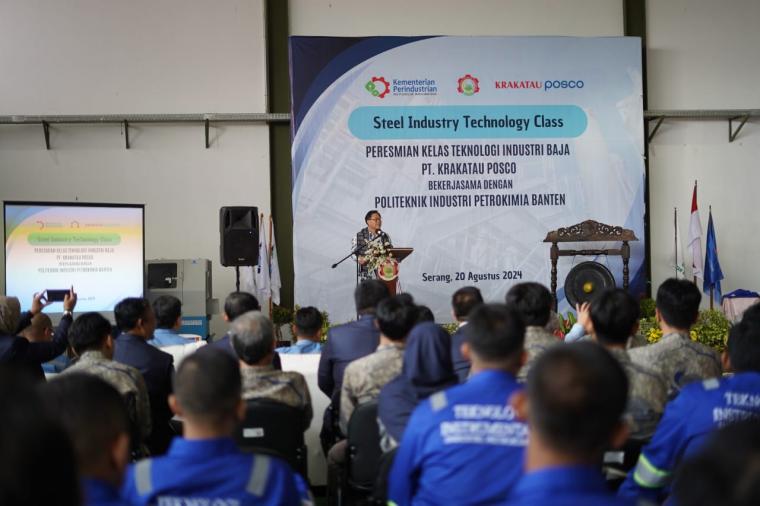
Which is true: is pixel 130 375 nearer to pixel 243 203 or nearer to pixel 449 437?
pixel 449 437


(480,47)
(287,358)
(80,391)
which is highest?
(480,47)

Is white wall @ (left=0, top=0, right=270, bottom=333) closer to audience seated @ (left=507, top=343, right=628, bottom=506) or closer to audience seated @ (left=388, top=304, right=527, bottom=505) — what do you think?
audience seated @ (left=388, top=304, right=527, bottom=505)

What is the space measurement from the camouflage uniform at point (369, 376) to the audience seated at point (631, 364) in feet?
2.53

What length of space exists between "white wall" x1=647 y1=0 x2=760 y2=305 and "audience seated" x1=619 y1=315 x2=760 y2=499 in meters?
7.23

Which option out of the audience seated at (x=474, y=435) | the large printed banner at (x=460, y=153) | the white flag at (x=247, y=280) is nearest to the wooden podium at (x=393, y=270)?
the large printed banner at (x=460, y=153)

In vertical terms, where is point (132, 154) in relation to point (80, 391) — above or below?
above

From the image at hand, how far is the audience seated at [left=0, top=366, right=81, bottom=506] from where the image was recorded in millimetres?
781

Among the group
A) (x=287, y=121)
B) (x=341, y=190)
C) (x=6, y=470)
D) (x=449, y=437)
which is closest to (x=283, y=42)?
(x=287, y=121)

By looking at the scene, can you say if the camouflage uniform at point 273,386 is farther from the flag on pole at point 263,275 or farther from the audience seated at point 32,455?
the flag on pole at point 263,275

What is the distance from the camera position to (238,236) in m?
7.21

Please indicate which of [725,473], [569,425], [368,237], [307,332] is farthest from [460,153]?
[725,473]

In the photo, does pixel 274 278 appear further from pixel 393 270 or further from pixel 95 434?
pixel 95 434

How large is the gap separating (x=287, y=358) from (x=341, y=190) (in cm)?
471

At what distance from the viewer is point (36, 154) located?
27.5 feet
